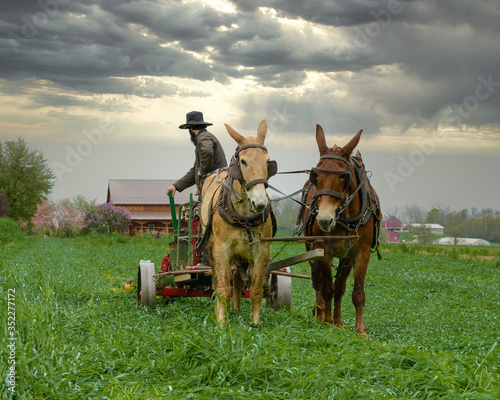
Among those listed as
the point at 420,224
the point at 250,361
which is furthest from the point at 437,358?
the point at 420,224

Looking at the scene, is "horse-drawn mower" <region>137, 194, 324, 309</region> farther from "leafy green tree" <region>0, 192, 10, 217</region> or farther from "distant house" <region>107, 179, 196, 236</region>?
"leafy green tree" <region>0, 192, 10, 217</region>

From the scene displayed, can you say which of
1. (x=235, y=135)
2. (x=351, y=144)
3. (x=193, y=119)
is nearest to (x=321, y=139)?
(x=351, y=144)

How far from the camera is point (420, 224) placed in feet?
212

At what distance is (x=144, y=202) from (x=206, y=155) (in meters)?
43.0

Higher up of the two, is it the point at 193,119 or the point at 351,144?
the point at 193,119

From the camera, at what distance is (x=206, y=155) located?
7.60 meters

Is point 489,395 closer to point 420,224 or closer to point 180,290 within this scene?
point 180,290

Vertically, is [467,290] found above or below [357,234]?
below

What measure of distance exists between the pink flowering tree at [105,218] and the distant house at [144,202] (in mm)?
11200

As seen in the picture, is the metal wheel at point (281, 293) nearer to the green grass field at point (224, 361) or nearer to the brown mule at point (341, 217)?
the brown mule at point (341, 217)

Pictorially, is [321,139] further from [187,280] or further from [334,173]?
[187,280]

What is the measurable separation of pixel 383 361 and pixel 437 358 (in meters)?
0.46

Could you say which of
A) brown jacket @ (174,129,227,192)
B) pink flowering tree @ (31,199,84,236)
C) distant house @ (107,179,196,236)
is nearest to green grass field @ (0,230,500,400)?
brown jacket @ (174,129,227,192)

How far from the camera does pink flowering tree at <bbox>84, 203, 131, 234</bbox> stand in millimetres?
35719
